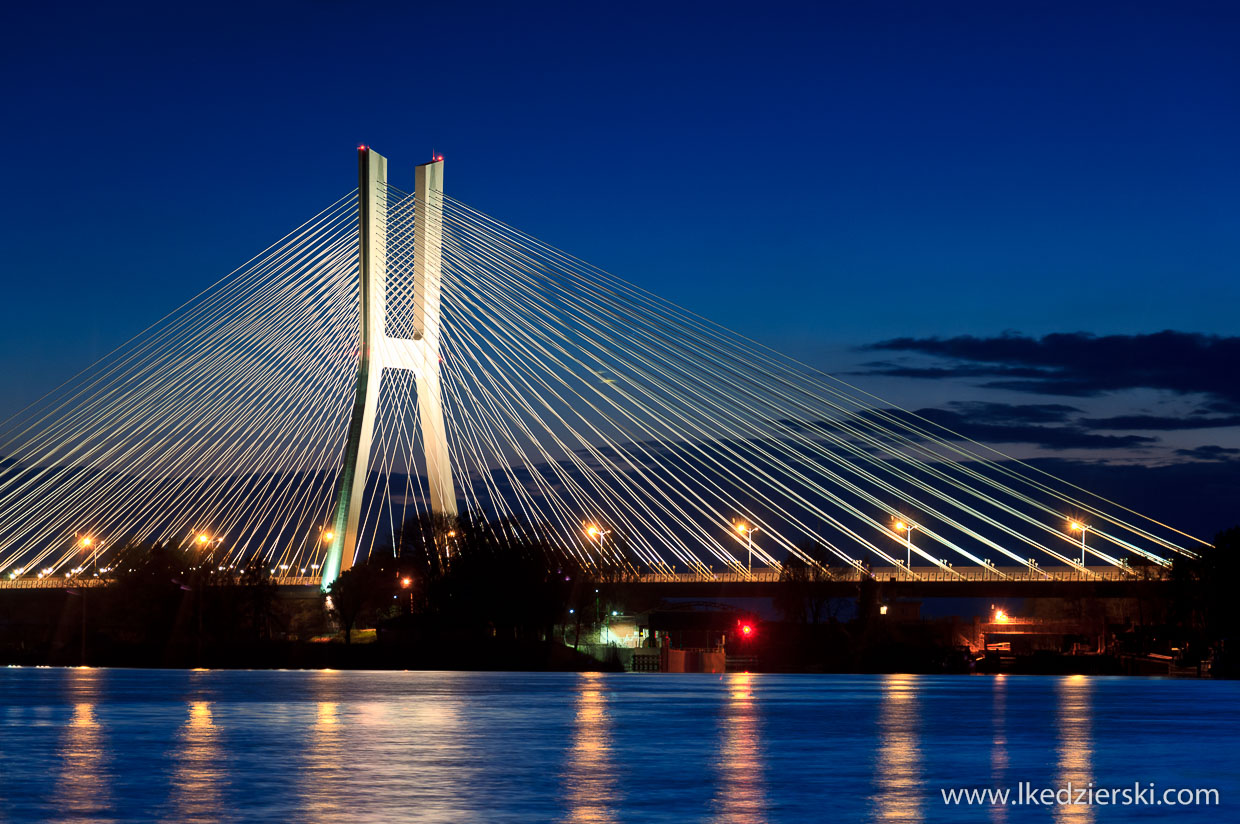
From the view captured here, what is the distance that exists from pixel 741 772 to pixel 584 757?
2.65 m

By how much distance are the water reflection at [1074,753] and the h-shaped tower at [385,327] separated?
22.5 metres

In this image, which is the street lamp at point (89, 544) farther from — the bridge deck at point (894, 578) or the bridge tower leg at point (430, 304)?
the bridge tower leg at point (430, 304)

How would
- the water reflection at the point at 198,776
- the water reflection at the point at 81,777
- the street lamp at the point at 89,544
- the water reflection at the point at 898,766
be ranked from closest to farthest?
the water reflection at the point at 198,776
the water reflection at the point at 81,777
the water reflection at the point at 898,766
the street lamp at the point at 89,544

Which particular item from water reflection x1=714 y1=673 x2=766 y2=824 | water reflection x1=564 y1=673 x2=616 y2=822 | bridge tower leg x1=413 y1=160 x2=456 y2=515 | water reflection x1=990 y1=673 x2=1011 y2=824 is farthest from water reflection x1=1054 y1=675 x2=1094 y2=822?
bridge tower leg x1=413 y1=160 x2=456 y2=515

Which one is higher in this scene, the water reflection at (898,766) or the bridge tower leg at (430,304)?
the bridge tower leg at (430,304)

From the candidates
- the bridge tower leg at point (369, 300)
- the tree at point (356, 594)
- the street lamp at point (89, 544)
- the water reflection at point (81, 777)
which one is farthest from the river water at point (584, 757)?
the street lamp at point (89, 544)

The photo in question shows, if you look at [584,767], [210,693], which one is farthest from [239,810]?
[210,693]

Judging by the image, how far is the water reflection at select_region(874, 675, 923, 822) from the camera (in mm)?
14691

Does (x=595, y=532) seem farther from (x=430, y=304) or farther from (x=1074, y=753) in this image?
(x=1074, y=753)

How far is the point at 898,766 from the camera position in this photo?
1922cm


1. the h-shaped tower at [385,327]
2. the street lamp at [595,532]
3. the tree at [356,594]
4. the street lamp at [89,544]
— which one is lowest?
the tree at [356,594]

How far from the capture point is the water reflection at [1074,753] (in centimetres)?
1460

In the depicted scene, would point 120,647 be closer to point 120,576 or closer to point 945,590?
point 120,576

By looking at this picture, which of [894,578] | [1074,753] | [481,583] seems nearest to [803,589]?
[894,578]
